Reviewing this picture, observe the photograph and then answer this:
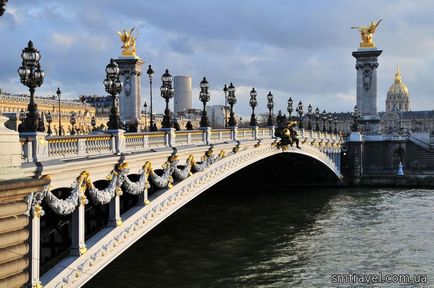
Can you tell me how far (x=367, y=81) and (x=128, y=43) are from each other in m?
39.7

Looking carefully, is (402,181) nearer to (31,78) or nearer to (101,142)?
(101,142)

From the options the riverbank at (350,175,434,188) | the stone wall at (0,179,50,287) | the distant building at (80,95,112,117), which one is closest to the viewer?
the stone wall at (0,179,50,287)

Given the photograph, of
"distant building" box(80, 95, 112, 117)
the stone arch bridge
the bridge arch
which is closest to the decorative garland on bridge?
the stone arch bridge

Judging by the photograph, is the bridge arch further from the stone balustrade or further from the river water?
the river water

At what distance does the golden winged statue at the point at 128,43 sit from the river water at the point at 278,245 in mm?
23373

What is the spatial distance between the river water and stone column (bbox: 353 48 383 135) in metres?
40.5

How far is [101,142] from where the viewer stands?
18.8 metres

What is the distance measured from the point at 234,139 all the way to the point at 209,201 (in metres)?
19.7

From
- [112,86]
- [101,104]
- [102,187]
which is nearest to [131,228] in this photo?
[102,187]

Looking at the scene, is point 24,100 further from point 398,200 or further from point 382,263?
point 382,263

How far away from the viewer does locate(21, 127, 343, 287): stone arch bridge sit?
15180 mm

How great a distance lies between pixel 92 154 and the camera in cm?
1811

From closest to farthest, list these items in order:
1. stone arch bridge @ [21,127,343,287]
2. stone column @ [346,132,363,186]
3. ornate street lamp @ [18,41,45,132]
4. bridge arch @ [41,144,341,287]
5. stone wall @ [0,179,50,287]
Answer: stone wall @ [0,179,50,287] → ornate street lamp @ [18,41,45,132] → stone arch bridge @ [21,127,343,287] → bridge arch @ [41,144,341,287] → stone column @ [346,132,363,186]

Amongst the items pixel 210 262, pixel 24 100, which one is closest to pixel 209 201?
pixel 210 262
